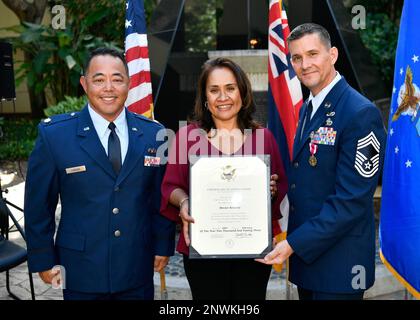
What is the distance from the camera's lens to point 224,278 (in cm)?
231

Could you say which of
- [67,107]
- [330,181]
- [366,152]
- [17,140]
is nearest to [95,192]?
[330,181]

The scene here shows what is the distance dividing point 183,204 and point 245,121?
0.50 metres

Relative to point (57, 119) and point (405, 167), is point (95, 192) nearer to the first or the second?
point (57, 119)

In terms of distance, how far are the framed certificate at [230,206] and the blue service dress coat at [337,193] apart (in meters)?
0.17

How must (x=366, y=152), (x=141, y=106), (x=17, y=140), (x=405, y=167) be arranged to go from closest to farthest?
(x=366, y=152) < (x=405, y=167) < (x=141, y=106) < (x=17, y=140)

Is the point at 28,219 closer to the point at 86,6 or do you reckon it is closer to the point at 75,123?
the point at 75,123

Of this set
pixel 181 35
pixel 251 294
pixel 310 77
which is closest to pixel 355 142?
pixel 310 77

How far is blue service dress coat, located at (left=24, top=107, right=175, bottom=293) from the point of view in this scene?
220 cm

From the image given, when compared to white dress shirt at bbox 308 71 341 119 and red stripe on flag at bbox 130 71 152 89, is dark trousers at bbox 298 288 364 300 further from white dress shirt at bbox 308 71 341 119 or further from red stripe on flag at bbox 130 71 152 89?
red stripe on flag at bbox 130 71 152 89

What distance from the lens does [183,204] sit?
2217 mm

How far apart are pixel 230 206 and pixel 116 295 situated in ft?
2.26

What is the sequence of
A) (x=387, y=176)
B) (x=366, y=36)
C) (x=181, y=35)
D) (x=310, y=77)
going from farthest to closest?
(x=366, y=36)
(x=181, y=35)
(x=387, y=176)
(x=310, y=77)

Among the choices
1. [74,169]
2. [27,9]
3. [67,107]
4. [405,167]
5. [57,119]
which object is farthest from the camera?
[27,9]

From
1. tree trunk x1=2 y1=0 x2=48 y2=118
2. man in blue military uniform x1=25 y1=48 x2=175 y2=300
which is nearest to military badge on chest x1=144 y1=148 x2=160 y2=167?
man in blue military uniform x1=25 y1=48 x2=175 y2=300
